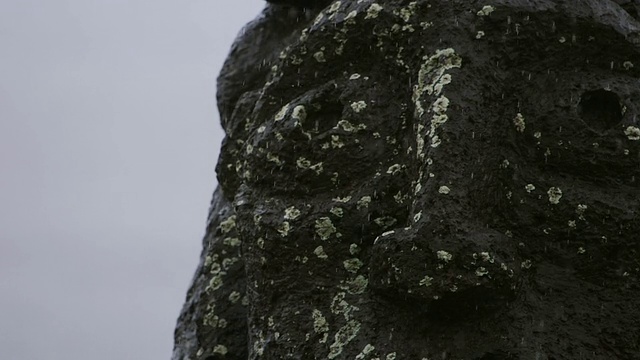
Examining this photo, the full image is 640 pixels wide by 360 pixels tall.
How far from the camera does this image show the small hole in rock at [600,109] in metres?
2.36

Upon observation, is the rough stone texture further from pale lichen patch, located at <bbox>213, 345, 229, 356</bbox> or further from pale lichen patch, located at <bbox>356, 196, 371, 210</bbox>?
pale lichen patch, located at <bbox>213, 345, 229, 356</bbox>

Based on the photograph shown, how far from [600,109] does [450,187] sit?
429mm

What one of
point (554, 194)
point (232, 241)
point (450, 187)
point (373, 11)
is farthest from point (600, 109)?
point (232, 241)

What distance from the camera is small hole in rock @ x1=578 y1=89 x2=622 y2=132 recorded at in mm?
2361

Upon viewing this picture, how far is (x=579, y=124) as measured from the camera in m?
2.34

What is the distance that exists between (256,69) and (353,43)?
0.62 metres

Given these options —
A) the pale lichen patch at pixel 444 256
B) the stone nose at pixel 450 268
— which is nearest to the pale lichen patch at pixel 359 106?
the stone nose at pixel 450 268

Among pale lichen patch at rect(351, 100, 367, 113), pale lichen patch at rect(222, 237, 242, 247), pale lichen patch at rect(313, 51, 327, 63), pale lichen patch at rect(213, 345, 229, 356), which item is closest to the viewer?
pale lichen patch at rect(351, 100, 367, 113)

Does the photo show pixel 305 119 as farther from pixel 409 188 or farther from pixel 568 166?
pixel 568 166

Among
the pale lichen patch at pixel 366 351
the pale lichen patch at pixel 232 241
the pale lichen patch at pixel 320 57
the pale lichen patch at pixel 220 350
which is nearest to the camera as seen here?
the pale lichen patch at pixel 366 351

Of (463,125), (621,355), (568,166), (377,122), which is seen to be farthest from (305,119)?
(621,355)

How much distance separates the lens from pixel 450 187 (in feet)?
7.25

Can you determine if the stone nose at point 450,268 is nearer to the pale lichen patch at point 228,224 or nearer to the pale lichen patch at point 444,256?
the pale lichen patch at point 444,256

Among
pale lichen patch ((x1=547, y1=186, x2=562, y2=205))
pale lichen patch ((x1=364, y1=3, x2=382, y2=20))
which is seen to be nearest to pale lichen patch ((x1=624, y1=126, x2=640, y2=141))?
pale lichen patch ((x1=547, y1=186, x2=562, y2=205))
